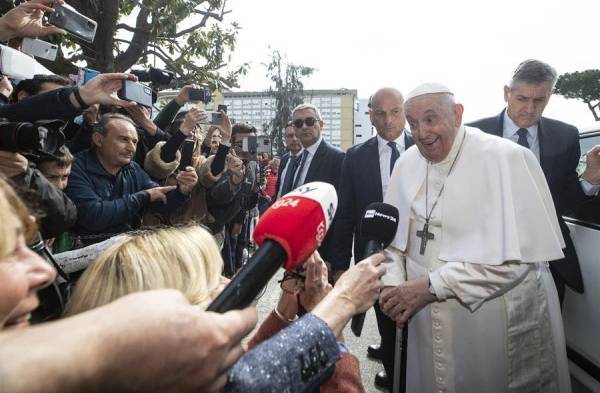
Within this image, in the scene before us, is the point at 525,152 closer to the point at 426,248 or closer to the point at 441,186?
the point at 441,186

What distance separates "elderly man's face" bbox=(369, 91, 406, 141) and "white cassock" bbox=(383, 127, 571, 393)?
1.26 meters

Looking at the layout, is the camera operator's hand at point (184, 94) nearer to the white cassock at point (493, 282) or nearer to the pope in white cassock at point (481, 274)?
the pope in white cassock at point (481, 274)

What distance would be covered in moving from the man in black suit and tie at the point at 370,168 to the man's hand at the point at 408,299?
4.19 feet

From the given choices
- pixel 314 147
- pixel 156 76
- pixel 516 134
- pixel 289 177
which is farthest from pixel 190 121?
pixel 516 134

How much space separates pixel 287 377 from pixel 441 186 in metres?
1.75

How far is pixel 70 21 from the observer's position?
8.14 feet

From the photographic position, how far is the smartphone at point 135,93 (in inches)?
102

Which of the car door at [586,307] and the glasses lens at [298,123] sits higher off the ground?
the glasses lens at [298,123]

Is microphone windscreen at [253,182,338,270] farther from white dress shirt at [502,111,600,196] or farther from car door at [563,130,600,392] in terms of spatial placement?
white dress shirt at [502,111,600,196]

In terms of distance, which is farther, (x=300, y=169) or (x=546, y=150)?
(x=300, y=169)

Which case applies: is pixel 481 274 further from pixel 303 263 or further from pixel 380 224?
pixel 303 263

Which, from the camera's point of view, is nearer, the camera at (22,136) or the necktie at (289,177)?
the camera at (22,136)

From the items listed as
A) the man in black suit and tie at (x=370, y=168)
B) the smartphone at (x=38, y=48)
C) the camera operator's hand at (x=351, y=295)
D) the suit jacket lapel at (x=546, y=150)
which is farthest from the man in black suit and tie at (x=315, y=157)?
the camera operator's hand at (x=351, y=295)

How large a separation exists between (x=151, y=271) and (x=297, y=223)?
1.28ft
